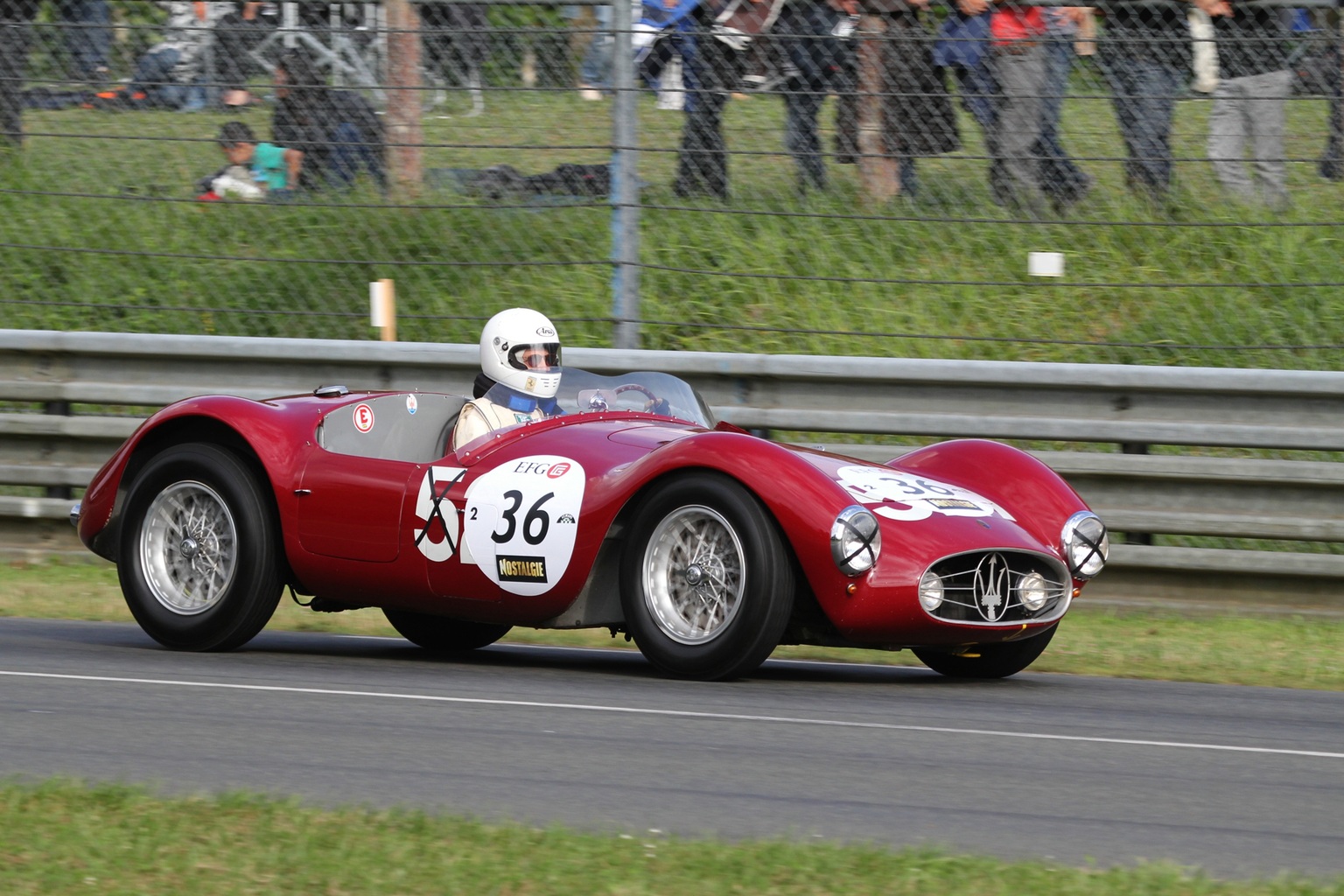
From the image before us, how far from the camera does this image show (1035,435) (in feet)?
29.1

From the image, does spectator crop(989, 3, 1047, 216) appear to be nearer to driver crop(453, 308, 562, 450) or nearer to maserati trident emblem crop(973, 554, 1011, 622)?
driver crop(453, 308, 562, 450)

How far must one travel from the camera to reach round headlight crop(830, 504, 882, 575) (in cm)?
585

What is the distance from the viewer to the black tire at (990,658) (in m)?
6.64

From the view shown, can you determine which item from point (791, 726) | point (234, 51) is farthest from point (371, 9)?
point (791, 726)

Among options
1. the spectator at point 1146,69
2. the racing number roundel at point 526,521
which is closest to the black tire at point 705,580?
the racing number roundel at point 526,521

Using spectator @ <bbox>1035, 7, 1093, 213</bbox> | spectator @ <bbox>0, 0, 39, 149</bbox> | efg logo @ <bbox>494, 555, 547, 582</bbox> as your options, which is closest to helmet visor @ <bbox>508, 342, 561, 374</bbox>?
efg logo @ <bbox>494, 555, 547, 582</bbox>

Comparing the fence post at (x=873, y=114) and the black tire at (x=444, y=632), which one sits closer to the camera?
the black tire at (x=444, y=632)

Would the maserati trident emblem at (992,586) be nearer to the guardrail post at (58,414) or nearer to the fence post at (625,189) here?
the fence post at (625,189)

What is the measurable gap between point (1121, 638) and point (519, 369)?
9.44ft

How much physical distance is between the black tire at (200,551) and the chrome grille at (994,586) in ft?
8.06

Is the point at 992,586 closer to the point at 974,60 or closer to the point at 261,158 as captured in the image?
the point at 974,60

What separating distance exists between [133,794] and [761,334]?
643 centimetres

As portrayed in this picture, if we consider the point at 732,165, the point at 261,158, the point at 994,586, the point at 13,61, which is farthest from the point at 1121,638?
the point at 13,61

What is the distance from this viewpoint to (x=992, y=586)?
615 cm
